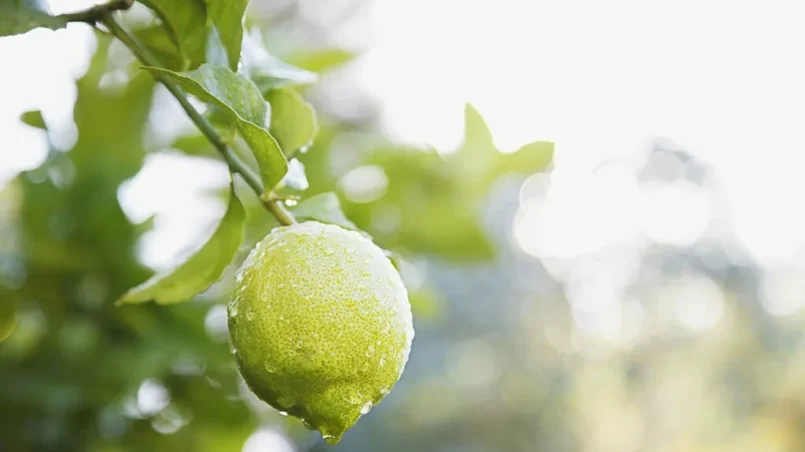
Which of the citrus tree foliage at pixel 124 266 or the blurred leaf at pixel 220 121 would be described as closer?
the blurred leaf at pixel 220 121

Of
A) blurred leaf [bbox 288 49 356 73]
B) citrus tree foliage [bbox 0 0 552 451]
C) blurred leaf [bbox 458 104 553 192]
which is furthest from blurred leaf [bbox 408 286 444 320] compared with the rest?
blurred leaf [bbox 288 49 356 73]

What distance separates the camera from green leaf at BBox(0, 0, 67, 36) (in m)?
0.49

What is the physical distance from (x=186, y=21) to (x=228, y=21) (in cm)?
3

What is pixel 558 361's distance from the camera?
8.73 m

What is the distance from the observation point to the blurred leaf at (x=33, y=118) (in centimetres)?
83

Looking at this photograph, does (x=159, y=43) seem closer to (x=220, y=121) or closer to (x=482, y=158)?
(x=220, y=121)

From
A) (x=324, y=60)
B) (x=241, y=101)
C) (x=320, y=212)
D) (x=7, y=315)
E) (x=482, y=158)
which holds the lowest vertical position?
(x=7, y=315)

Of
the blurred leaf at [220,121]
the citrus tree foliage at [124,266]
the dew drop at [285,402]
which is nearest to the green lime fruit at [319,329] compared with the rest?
the dew drop at [285,402]

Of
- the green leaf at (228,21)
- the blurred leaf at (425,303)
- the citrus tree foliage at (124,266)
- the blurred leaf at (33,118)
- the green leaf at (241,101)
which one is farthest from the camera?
the blurred leaf at (425,303)

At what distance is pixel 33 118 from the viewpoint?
838 mm

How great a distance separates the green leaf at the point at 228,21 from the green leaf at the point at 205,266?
0.11 metres

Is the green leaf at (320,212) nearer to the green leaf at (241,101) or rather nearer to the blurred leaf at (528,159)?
the green leaf at (241,101)

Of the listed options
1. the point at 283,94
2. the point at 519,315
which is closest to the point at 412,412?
the point at 519,315

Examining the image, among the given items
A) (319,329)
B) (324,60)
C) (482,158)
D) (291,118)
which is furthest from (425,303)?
(319,329)
